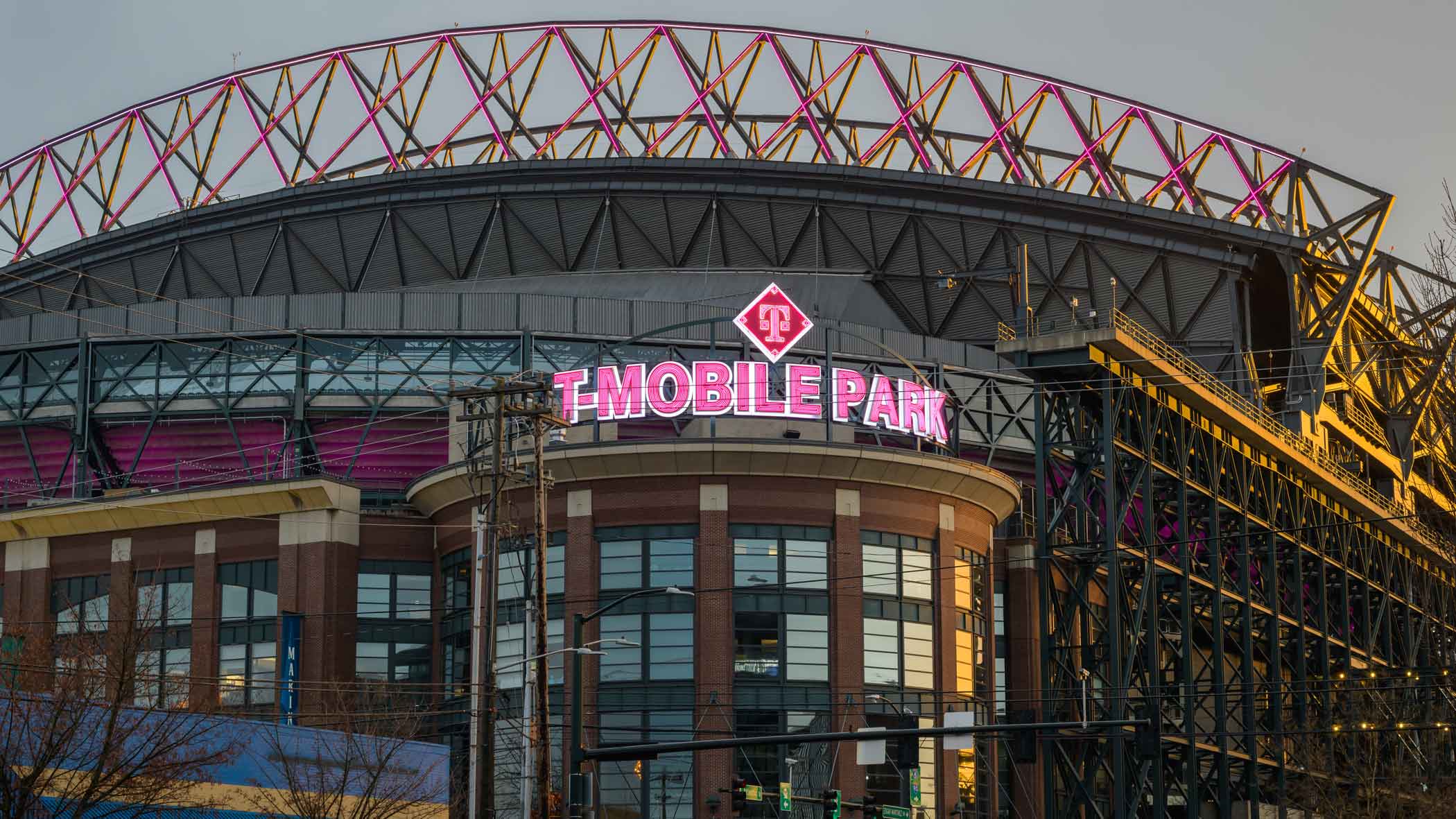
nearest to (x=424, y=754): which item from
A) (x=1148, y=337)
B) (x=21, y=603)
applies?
(x=21, y=603)

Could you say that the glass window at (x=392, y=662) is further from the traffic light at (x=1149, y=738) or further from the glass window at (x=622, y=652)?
the traffic light at (x=1149, y=738)

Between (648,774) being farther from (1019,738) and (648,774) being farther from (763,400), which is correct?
(763,400)

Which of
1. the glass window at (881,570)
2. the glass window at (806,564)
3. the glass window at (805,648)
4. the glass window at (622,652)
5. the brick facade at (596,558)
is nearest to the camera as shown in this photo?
the brick facade at (596,558)

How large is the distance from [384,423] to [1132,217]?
4479cm

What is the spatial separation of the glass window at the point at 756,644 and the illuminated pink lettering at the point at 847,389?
8.99m

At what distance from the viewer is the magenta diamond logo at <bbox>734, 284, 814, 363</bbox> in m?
82.4

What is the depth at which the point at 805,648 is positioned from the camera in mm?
73688

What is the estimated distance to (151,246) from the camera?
12988 cm

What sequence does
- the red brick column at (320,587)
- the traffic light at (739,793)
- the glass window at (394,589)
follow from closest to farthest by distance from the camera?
the traffic light at (739,793) < the red brick column at (320,587) < the glass window at (394,589)

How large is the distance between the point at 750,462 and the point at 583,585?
7.86m

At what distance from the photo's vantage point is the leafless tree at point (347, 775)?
59438 millimetres

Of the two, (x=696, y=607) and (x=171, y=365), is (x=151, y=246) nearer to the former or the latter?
(x=171, y=365)

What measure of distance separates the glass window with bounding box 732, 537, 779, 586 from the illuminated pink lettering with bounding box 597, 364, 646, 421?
6.68 meters

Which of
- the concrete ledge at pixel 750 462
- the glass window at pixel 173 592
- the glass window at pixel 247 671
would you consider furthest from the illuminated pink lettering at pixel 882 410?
the glass window at pixel 173 592
